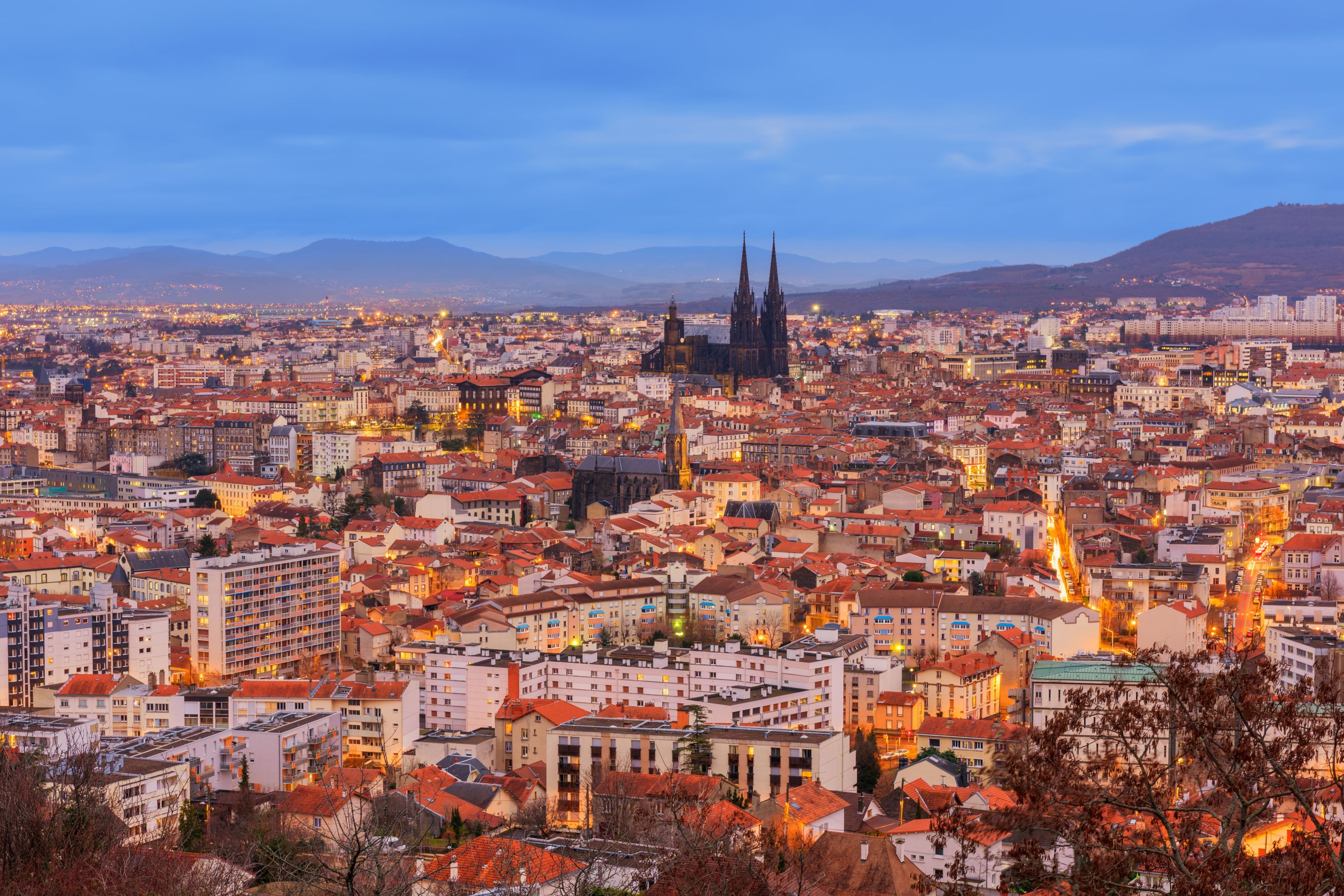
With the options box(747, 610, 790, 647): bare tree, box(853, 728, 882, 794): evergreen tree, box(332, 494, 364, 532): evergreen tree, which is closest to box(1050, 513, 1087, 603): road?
box(747, 610, 790, 647): bare tree

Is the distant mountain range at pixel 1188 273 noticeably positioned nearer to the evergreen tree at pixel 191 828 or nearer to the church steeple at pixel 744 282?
the church steeple at pixel 744 282

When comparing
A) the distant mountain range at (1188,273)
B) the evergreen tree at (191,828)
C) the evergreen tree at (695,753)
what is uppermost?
the distant mountain range at (1188,273)

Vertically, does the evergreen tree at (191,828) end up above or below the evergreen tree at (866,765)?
above

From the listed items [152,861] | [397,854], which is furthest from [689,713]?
[397,854]

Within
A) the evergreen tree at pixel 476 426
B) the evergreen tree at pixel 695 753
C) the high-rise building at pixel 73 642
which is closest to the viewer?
the evergreen tree at pixel 695 753

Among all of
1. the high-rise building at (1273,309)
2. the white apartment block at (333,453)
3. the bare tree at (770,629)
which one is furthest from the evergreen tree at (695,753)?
the high-rise building at (1273,309)
